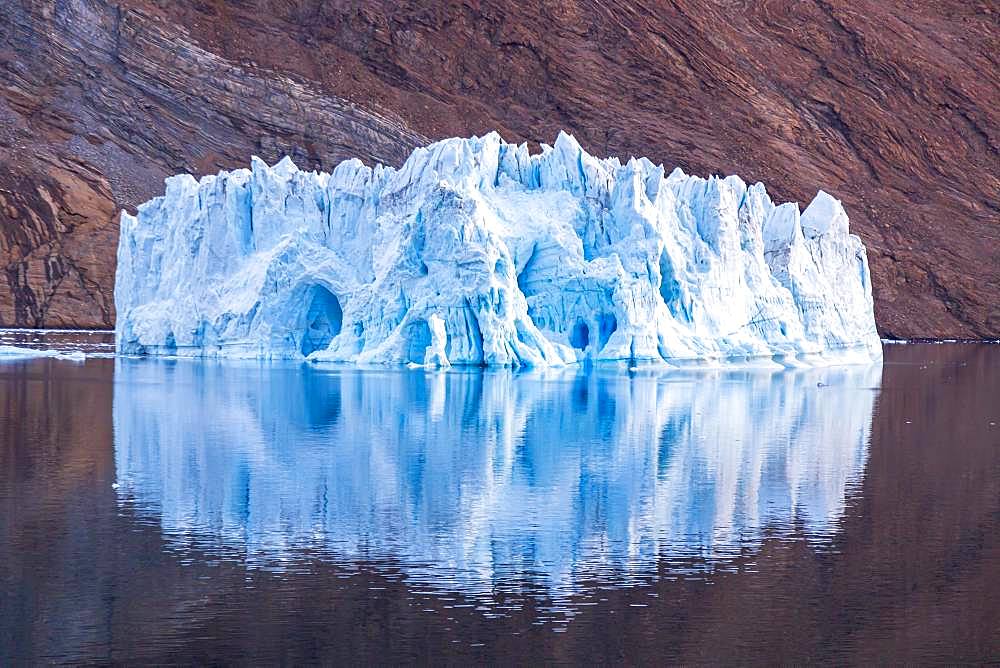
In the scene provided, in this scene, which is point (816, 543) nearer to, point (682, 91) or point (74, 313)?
point (74, 313)

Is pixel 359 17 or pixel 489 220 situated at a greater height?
pixel 359 17

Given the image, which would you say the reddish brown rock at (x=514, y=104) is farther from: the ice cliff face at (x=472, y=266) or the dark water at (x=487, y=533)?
the dark water at (x=487, y=533)

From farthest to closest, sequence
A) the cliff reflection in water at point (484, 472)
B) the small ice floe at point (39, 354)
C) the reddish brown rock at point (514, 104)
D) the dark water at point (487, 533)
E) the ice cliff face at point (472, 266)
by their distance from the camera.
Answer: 1. the reddish brown rock at point (514, 104)
2. the small ice floe at point (39, 354)
3. the ice cliff face at point (472, 266)
4. the cliff reflection in water at point (484, 472)
5. the dark water at point (487, 533)

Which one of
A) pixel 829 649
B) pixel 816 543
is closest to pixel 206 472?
pixel 816 543

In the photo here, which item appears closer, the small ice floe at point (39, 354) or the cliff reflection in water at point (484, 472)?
the cliff reflection in water at point (484, 472)

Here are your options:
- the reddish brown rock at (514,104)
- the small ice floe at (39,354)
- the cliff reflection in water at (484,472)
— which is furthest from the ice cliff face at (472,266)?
the reddish brown rock at (514,104)

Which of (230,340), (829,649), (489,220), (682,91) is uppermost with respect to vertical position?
(682,91)
